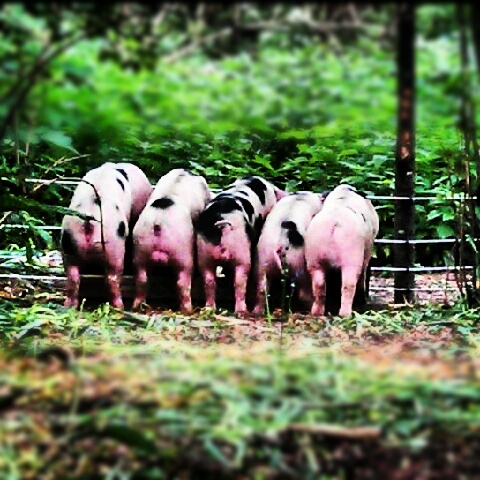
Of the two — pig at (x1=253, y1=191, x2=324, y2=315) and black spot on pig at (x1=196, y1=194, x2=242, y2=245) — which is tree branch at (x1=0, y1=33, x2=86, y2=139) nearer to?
pig at (x1=253, y1=191, x2=324, y2=315)

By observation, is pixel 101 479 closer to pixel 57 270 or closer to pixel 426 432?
pixel 426 432

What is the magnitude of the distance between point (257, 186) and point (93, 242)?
976 millimetres

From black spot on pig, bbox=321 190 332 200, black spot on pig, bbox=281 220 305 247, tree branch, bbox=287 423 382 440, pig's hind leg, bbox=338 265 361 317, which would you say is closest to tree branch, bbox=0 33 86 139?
tree branch, bbox=287 423 382 440

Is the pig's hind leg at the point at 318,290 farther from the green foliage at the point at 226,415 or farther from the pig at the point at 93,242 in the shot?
the green foliage at the point at 226,415

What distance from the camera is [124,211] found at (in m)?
3.96

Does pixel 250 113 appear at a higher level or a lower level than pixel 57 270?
higher

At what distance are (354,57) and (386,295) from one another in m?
3.65

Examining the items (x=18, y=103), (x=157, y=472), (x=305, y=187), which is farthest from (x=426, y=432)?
(x=305, y=187)

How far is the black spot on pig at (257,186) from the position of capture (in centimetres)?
417

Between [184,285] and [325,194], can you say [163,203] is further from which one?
[325,194]

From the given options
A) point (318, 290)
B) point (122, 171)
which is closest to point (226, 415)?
point (318, 290)

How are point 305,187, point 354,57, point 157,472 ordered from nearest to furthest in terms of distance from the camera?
point 157,472 < point 354,57 < point 305,187

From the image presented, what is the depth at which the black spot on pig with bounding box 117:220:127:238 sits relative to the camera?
3718 mm

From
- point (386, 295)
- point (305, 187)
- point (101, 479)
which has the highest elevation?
point (305, 187)
